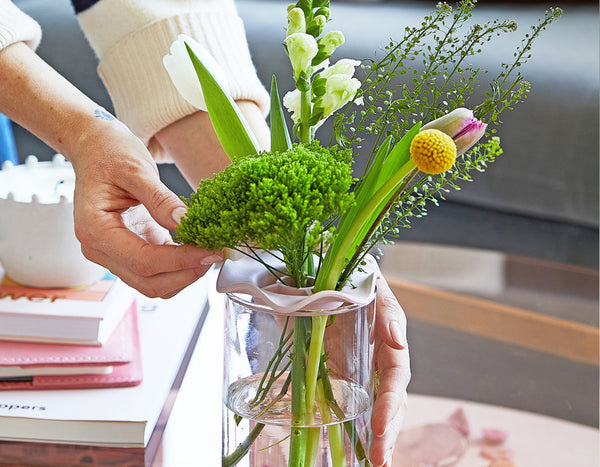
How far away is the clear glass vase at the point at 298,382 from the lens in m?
0.52

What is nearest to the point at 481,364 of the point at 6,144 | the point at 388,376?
the point at 388,376

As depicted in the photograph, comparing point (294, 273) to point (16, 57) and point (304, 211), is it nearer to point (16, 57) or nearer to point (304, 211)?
point (304, 211)

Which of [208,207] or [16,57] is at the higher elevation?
[16,57]

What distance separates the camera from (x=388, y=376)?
623mm

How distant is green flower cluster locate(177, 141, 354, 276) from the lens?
0.43 m

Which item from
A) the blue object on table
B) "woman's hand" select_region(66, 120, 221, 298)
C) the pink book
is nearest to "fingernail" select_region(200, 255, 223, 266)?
"woman's hand" select_region(66, 120, 221, 298)

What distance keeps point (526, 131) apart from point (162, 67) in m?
1.11

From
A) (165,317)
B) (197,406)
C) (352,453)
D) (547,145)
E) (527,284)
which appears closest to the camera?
(352,453)

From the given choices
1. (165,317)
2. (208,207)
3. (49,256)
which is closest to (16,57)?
(49,256)

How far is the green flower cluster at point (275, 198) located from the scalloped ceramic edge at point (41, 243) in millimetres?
356

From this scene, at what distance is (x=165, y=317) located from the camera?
2.83ft

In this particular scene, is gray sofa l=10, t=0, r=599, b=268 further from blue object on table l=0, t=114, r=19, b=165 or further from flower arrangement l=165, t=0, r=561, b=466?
flower arrangement l=165, t=0, r=561, b=466

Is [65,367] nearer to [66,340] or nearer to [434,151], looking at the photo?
[66,340]

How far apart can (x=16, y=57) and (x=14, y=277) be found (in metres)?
0.24
